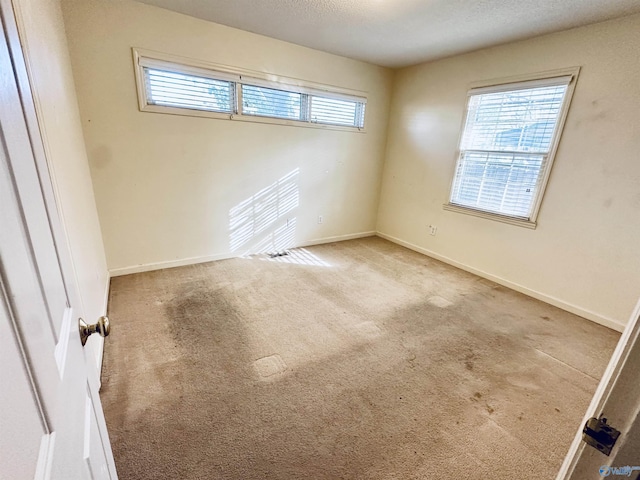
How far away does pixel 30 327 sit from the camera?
Answer: 0.42 meters

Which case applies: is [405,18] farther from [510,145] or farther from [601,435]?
[601,435]

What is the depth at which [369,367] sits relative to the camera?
1.93m

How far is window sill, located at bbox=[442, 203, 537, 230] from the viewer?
304 centimetres

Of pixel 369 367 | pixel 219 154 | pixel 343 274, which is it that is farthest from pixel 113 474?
pixel 219 154

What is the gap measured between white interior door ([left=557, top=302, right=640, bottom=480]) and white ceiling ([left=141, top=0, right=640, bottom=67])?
107 inches

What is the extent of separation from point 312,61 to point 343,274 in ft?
8.60

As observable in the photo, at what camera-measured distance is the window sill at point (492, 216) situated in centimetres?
304

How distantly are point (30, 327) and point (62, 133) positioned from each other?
1.84 meters

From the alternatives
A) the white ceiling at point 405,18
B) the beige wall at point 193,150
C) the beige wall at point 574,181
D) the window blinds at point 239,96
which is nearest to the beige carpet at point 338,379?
the beige wall at point 574,181
